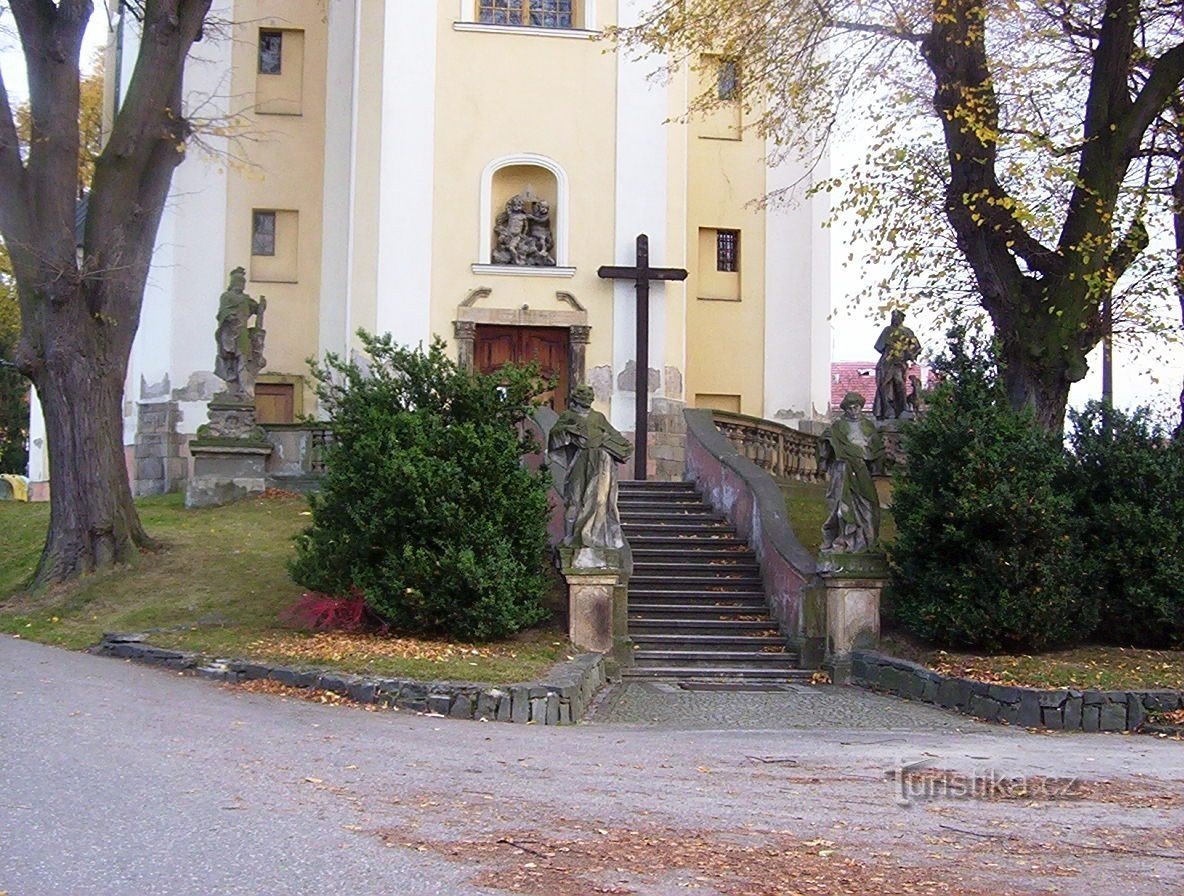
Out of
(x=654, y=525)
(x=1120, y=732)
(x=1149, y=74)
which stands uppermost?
(x=1149, y=74)

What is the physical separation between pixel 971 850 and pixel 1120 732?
5.82 m

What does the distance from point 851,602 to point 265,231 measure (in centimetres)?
1660

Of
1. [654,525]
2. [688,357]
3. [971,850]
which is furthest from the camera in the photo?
[688,357]

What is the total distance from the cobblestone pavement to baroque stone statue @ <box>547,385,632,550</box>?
1530mm

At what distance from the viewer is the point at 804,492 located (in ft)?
70.8

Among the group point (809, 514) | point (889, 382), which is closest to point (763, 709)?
point (809, 514)

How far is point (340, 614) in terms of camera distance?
1477 cm

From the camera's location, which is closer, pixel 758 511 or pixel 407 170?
pixel 758 511

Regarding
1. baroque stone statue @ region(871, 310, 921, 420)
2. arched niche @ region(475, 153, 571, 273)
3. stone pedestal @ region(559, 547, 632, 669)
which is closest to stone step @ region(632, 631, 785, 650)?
stone pedestal @ region(559, 547, 632, 669)

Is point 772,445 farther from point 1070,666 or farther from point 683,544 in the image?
point 1070,666

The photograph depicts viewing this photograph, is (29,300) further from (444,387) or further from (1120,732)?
(1120,732)

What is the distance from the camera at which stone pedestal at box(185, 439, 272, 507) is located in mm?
22000

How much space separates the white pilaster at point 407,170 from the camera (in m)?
25.3

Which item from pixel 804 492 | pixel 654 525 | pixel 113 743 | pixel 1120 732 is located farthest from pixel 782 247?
pixel 113 743
